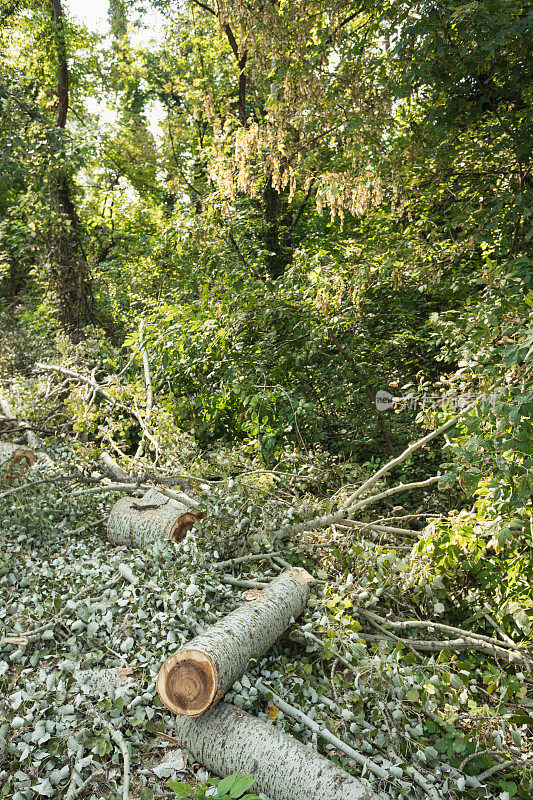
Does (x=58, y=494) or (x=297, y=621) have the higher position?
(x=58, y=494)

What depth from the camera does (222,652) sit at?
2426 millimetres

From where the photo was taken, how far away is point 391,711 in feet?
8.51

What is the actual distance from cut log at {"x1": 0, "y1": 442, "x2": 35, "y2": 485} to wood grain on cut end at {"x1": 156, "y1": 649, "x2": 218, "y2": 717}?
3.22 m

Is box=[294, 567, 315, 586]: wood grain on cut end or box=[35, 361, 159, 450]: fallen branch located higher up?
box=[35, 361, 159, 450]: fallen branch

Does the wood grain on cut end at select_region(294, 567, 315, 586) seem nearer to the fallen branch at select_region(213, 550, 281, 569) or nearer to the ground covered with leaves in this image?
the ground covered with leaves

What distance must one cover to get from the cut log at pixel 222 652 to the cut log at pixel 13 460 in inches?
120

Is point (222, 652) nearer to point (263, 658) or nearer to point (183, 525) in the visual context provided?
point (263, 658)

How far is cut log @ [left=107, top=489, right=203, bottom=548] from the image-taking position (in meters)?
3.82

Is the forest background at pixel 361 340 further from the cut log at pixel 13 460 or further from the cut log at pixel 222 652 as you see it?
the cut log at pixel 13 460

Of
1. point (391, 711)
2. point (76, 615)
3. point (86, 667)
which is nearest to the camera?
point (391, 711)

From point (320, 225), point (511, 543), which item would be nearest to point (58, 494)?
point (511, 543)

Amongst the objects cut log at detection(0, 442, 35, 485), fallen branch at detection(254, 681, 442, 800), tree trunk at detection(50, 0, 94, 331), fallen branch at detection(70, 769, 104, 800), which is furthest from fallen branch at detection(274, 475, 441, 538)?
tree trunk at detection(50, 0, 94, 331)

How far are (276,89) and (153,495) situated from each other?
3.80 metres

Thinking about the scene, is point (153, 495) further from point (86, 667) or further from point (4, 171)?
point (4, 171)
